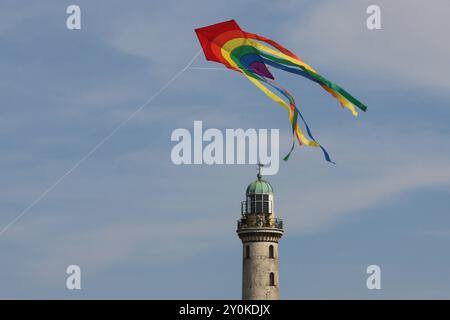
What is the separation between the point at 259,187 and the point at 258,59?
76.0 m

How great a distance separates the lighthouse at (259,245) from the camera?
156 metres

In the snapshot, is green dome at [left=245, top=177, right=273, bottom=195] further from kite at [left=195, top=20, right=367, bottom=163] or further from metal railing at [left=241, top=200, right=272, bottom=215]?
kite at [left=195, top=20, right=367, bottom=163]

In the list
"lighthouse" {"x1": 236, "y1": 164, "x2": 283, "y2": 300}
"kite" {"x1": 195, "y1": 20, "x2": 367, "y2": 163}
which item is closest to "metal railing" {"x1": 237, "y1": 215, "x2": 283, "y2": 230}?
"lighthouse" {"x1": 236, "y1": 164, "x2": 283, "y2": 300}

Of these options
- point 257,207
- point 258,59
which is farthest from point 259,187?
point 258,59

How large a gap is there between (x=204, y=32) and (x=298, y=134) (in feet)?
23.6

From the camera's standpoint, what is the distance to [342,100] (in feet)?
260

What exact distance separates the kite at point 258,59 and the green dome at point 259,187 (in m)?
75.5

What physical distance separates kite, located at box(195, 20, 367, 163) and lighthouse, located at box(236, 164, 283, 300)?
74.2 m

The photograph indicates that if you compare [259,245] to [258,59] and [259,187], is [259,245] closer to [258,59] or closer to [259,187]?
[259,187]

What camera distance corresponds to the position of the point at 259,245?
15612 centimetres

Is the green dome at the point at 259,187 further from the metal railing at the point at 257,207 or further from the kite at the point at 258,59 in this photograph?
the kite at the point at 258,59

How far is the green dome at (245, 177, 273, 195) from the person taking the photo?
157750 mm
